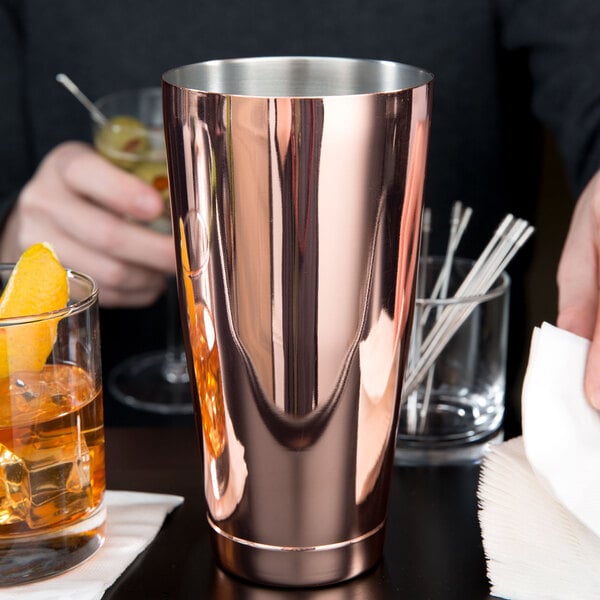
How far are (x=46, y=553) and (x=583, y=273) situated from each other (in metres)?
0.31

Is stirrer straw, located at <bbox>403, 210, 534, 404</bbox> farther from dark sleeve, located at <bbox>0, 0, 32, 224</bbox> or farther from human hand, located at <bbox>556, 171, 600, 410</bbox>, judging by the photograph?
dark sleeve, located at <bbox>0, 0, 32, 224</bbox>

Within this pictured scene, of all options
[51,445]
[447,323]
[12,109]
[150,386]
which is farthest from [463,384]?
[12,109]

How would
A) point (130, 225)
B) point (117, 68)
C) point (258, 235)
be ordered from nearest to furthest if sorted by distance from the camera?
point (258, 235)
point (130, 225)
point (117, 68)

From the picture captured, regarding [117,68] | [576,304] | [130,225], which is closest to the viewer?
[576,304]

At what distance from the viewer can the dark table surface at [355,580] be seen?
0.42 meters

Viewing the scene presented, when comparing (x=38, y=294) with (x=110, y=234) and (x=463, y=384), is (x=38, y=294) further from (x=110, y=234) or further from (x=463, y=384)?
(x=110, y=234)

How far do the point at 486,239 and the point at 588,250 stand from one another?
57cm

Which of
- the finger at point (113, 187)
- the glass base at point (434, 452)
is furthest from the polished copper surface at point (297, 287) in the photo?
the finger at point (113, 187)

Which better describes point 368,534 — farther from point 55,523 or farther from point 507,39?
point 507,39

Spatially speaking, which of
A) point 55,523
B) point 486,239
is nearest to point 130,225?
point 486,239

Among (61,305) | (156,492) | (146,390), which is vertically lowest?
(146,390)

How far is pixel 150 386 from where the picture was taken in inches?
42.2

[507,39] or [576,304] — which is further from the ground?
[507,39]

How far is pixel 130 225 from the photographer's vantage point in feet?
2.98
